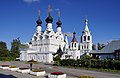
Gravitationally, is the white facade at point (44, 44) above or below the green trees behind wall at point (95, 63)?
above

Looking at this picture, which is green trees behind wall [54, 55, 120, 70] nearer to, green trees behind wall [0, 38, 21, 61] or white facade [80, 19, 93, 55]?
white facade [80, 19, 93, 55]

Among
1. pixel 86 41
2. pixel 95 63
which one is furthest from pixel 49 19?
pixel 95 63

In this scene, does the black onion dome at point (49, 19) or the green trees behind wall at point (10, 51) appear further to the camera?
the green trees behind wall at point (10, 51)

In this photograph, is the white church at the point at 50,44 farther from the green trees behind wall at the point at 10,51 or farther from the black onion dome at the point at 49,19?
the green trees behind wall at the point at 10,51

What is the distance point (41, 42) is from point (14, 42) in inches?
1415

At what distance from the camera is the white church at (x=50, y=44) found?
2854 inches

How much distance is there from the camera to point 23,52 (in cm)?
7894

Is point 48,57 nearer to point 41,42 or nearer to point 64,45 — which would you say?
point 41,42

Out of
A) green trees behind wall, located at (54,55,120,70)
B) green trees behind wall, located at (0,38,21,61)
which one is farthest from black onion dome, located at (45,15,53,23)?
green trees behind wall, located at (54,55,120,70)

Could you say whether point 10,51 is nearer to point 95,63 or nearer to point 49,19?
point 49,19

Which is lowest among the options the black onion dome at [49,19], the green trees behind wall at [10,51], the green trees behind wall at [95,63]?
the green trees behind wall at [95,63]

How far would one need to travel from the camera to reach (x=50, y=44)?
7250 cm

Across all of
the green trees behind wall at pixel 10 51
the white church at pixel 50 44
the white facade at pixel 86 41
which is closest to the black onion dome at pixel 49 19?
the white church at pixel 50 44

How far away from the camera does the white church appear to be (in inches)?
2854
